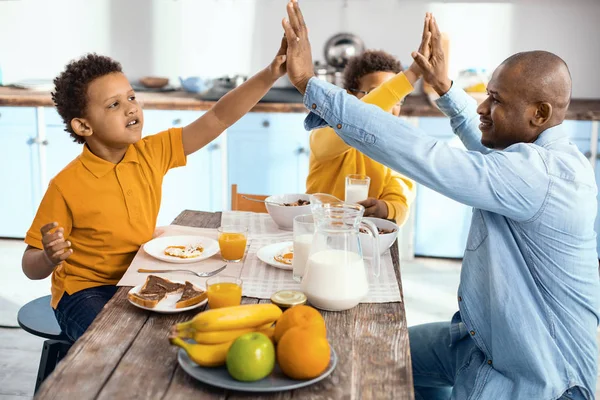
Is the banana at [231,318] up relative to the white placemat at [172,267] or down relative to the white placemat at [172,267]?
up

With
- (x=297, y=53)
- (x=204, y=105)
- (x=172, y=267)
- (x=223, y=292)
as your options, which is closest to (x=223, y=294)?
(x=223, y=292)

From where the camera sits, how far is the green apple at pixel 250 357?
43.1 inches

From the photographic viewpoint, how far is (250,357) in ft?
3.59

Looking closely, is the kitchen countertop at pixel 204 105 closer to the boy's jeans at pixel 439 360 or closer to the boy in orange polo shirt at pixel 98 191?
the boy in orange polo shirt at pixel 98 191

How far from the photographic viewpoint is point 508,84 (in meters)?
1.51

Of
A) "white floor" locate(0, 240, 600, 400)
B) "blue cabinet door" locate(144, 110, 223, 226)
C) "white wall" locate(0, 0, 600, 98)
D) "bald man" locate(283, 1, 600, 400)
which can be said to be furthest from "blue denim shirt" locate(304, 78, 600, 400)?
"white wall" locate(0, 0, 600, 98)

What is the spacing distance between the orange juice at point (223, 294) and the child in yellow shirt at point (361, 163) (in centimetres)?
81

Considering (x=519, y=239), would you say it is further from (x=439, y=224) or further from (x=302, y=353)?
(x=439, y=224)

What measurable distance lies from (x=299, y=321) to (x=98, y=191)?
2.95 feet

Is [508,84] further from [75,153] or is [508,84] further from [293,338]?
[75,153]

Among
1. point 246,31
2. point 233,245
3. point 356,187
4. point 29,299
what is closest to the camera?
point 233,245

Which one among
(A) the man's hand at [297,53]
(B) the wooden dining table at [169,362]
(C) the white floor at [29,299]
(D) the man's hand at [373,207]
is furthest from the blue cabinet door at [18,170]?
(B) the wooden dining table at [169,362]

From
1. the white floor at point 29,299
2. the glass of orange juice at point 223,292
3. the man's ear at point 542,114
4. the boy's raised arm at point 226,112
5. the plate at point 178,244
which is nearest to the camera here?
the glass of orange juice at point 223,292

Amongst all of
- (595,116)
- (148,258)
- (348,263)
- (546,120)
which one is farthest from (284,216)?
(595,116)
